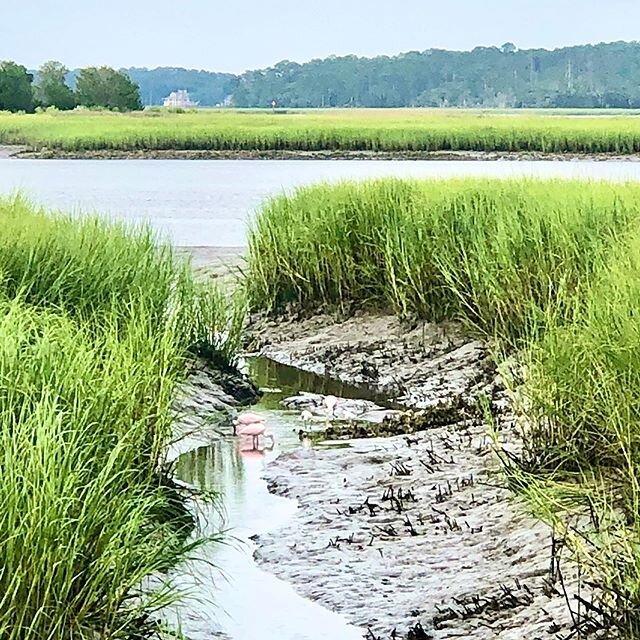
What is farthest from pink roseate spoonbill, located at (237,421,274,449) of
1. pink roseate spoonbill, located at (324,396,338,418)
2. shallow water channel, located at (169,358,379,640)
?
pink roseate spoonbill, located at (324,396,338,418)

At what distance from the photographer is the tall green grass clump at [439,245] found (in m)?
8.84

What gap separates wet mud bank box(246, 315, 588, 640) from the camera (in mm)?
4730

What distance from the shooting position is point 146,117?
70438 mm

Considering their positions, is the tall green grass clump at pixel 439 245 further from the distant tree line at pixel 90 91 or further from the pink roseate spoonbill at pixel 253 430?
the distant tree line at pixel 90 91

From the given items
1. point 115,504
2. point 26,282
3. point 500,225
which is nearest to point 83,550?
point 115,504

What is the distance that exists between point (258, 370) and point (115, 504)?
243 inches

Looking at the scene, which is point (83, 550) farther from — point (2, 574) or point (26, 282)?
point (26, 282)

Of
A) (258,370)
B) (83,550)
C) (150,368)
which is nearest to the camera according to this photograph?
(83,550)

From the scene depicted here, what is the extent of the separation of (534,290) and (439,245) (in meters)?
1.47

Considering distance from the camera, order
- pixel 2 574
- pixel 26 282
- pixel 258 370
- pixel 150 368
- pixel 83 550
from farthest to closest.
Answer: pixel 258 370
pixel 26 282
pixel 150 368
pixel 83 550
pixel 2 574

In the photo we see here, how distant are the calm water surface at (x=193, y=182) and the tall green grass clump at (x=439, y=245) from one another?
2396mm

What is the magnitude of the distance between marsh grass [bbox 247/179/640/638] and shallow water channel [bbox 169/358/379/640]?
99cm

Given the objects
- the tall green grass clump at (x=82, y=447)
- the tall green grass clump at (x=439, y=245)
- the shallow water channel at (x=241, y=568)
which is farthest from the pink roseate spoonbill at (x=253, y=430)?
the tall green grass clump at (x=439, y=245)

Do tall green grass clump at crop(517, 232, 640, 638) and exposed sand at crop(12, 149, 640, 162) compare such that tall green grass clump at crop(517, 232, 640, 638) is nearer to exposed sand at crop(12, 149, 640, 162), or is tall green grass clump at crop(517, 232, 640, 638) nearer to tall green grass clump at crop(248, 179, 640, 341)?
tall green grass clump at crop(248, 179, 640, 341)
